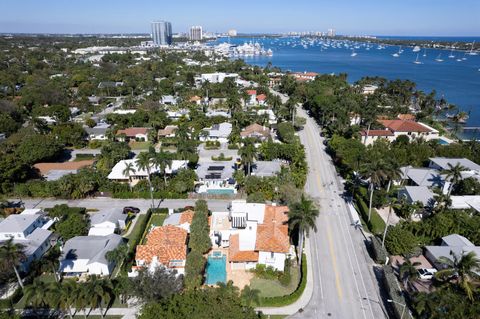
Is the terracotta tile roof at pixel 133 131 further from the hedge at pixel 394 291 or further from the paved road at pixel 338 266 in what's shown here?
the hedge at pixel 394 291

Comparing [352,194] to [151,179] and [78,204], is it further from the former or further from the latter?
[78,204]

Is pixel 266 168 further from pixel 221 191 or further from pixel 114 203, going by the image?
pixel 114 203

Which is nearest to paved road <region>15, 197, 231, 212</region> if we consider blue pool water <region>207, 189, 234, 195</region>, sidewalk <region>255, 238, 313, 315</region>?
blue pool water <region>207, 189, 234, 195</region>

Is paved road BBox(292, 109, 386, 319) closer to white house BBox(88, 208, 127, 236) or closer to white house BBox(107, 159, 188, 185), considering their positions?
white house BBox(107, 159, 188, 185)

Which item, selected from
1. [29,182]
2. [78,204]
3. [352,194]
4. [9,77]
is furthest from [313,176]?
[9,77]

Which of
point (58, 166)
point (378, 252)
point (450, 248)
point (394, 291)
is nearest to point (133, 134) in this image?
point (58, 166)

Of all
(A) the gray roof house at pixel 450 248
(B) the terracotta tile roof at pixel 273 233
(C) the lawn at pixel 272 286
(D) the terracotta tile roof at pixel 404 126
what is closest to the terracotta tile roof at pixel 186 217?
(B) the terracotta tile roof at pixel 273 233
